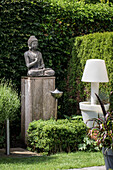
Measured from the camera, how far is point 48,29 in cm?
753

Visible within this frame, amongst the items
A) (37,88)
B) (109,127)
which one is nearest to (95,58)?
(37,88)

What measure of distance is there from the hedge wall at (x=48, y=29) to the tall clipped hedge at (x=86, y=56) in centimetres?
24

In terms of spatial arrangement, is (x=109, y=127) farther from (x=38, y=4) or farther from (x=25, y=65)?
(x=38, y=4)

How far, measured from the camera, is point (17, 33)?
7.16m

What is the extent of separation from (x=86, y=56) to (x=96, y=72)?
41.3 inches

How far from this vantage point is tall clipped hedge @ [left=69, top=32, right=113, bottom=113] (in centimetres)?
670

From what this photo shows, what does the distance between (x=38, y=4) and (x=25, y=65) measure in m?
1.42

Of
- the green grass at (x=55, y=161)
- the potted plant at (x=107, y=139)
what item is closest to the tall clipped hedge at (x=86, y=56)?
the green grass at (x=55, y=161)

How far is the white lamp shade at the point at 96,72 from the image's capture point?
6.21 meters

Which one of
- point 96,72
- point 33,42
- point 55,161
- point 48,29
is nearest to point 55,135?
point 55,161

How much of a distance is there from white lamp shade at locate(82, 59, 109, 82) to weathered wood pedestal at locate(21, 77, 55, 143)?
764 millimetres

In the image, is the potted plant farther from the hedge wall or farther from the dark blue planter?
the hedge wall

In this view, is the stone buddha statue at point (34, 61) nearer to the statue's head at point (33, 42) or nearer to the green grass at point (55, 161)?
the statue's head at point (33, 42)

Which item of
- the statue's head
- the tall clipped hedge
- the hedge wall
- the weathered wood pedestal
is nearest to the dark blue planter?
the weathered wood pedestal
